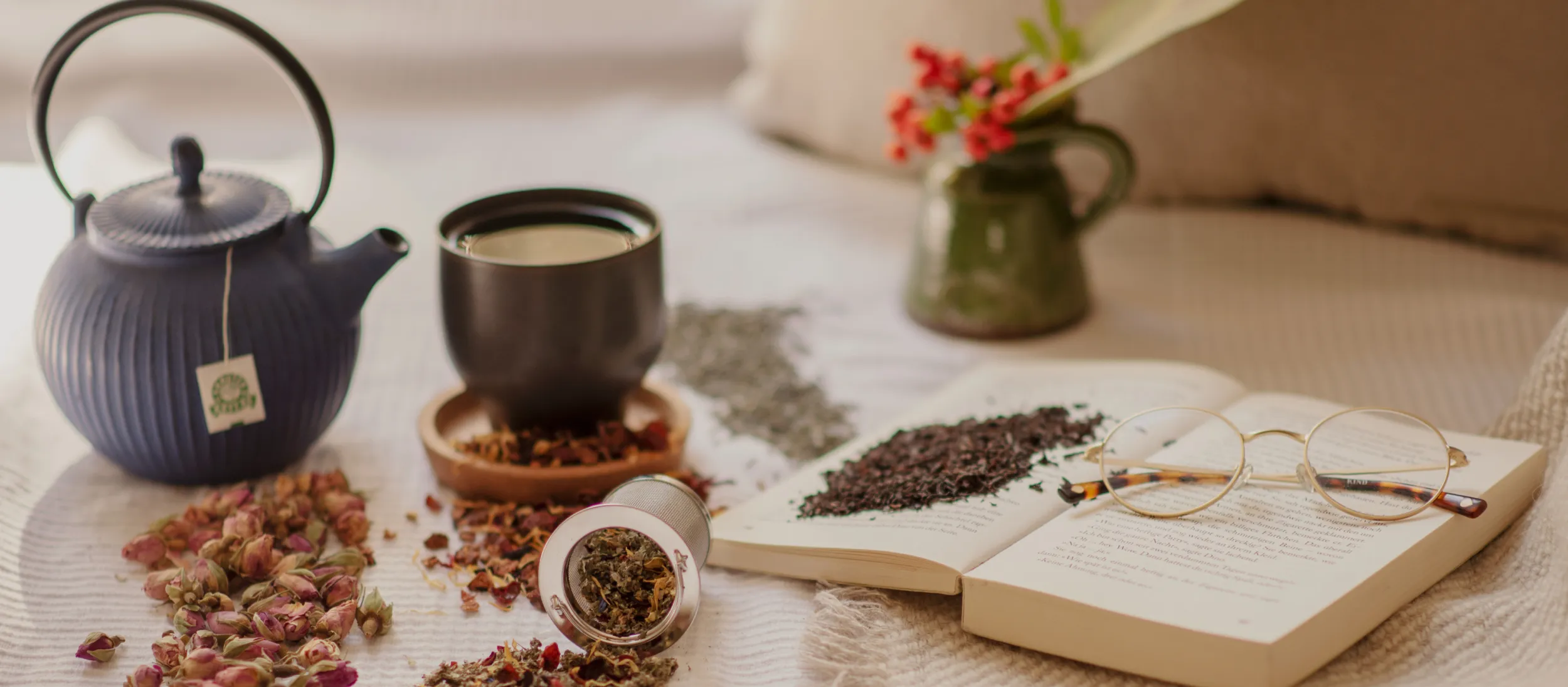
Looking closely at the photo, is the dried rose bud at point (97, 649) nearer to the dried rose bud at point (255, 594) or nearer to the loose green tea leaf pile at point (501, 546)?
the dried rose bud at point (255, 594)

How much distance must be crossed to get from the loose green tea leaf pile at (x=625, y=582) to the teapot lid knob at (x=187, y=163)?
1.19 ft

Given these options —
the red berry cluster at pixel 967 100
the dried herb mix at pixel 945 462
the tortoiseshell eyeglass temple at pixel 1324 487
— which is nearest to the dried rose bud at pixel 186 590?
the dried herb mix at pixel 945 462

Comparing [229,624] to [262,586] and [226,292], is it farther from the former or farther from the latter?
[226,292]

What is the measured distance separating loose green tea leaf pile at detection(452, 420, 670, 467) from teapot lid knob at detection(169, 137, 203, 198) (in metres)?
0.24

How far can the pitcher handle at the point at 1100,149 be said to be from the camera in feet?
3.30

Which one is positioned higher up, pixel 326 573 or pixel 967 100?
pixel 967 100

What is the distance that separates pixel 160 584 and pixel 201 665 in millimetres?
116

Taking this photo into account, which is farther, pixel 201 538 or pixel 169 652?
pixel 201 538

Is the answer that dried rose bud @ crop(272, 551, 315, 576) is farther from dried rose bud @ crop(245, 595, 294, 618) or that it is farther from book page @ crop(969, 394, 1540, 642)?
book page @ crop(969, 394, 1540, 642)

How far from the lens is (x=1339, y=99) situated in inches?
44.9

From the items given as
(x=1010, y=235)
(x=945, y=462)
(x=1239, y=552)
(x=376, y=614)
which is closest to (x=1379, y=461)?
(x=1239, y=552)

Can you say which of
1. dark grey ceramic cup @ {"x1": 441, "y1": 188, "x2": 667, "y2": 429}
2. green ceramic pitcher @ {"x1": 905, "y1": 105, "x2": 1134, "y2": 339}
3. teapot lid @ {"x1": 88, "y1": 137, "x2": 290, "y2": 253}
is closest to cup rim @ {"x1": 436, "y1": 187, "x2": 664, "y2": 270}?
dark grey ceramic cup @ {"x1": 441, "y1": 188, "x2": 667, "y2": 429}

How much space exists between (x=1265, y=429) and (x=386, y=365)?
0.71 m

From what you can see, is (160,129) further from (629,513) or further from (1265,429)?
(1265,429)
